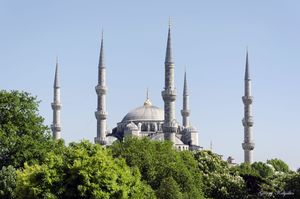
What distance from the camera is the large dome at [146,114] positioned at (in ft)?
384

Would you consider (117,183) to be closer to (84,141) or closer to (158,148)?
(84,141)

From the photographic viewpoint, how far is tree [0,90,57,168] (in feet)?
125

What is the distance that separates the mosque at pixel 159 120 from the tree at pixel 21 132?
4732 cm

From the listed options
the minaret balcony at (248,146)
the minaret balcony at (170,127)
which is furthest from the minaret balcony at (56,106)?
the minaret balcony at (248,146)

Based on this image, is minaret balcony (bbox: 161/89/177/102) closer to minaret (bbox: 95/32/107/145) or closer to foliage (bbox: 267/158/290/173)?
minaret (bbox: 95/32/107/145)

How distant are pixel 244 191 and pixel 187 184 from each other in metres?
13.2

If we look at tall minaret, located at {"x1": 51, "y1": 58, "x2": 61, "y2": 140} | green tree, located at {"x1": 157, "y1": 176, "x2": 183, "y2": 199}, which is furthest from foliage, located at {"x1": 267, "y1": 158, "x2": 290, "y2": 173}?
green tree, located at {"x1": 157, "y1": 176, "x2": 183, "y2": 199}

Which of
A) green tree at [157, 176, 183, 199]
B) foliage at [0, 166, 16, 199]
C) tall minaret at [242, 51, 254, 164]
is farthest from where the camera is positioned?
tall minaret at [242, 51, 254, 164]

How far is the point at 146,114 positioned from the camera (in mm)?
117688

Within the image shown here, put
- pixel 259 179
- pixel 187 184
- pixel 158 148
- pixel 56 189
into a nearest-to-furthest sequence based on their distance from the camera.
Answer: pixel 56 189, pixel 187 184, pixel 158 148, pixel 259 179

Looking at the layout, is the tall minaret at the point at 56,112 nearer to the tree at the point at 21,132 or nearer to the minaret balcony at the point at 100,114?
the minaret balcony at the point at 100,114

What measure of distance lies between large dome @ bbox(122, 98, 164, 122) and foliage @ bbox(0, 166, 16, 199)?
269 ft

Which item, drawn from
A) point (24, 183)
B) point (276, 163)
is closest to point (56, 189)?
point (24, 183)

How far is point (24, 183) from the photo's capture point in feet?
101
